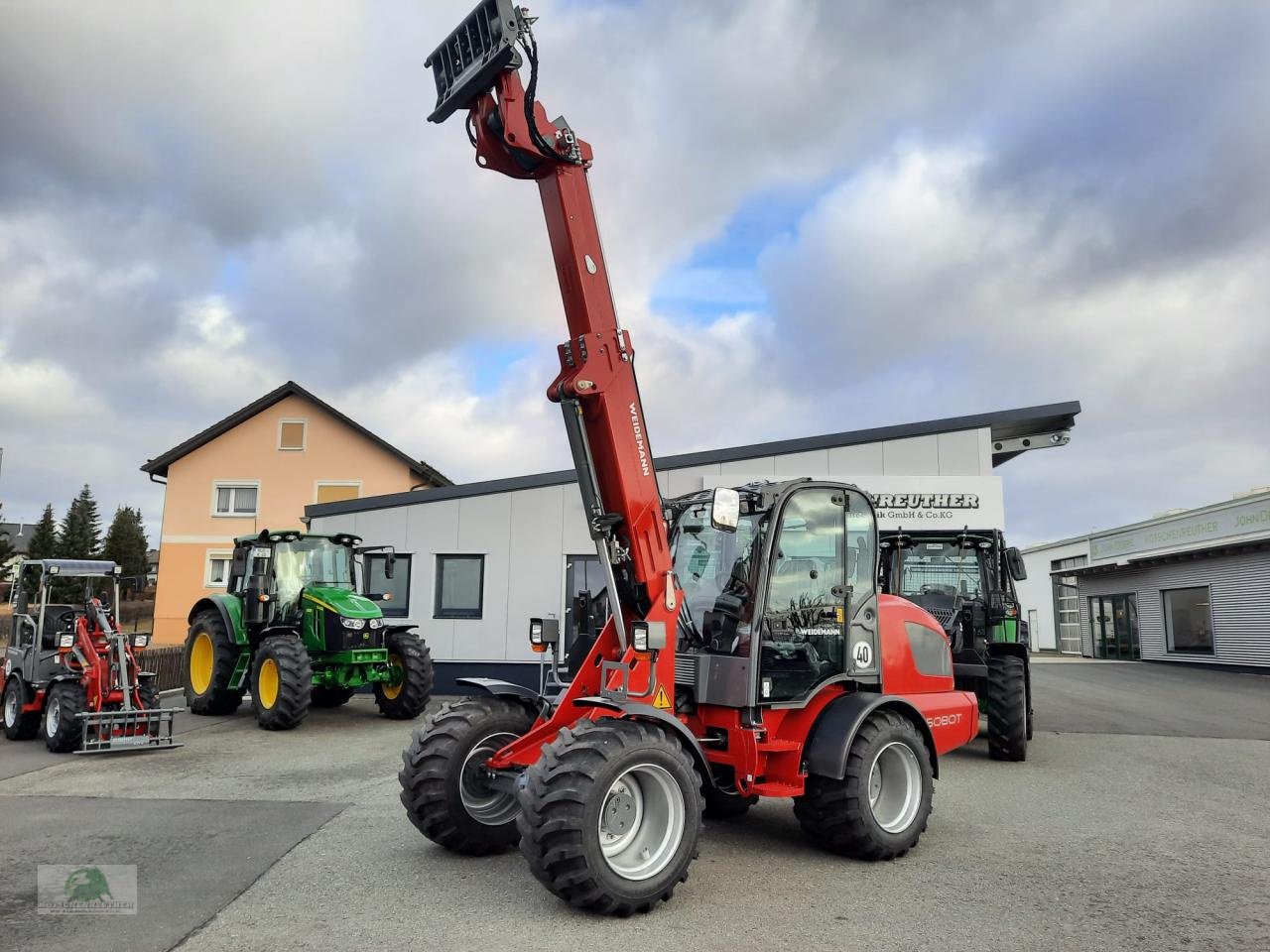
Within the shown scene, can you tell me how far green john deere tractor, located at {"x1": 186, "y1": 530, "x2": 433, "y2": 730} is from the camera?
41.0 ft

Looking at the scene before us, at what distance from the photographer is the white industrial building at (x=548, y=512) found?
51.6 ft

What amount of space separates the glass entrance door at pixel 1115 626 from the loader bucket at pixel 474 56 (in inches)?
1247

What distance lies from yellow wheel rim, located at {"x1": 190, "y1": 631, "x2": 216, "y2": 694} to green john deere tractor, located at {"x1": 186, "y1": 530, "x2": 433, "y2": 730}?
15 mm

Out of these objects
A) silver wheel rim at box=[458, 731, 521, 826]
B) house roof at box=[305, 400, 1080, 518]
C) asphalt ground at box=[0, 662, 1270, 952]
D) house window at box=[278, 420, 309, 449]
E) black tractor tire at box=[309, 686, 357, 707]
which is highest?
house window at box=[278, 420, 309, 449]

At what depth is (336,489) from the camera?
97.7 feet

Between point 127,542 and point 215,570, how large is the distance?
4268 centimetres

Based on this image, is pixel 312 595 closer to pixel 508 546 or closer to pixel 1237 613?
pixel 508 546

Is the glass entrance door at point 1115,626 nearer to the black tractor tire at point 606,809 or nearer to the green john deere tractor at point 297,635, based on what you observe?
the green john deere tractor at point 297,635

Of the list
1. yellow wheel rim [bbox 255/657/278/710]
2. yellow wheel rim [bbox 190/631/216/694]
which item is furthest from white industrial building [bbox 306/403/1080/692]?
yellow wheel rim [bbox 255/657/278/710]

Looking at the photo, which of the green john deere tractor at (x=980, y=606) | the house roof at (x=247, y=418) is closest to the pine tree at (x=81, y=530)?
the house roof at (x=247, y=418)

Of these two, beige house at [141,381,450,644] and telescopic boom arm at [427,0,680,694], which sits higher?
beige house at [141,381,450,644]

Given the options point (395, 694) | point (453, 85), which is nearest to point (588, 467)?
point (453, 85)

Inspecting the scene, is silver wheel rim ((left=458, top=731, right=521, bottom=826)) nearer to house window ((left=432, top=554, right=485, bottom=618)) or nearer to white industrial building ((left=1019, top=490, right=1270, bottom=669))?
house window ((left=432, top=554, right=485, bottom=618))

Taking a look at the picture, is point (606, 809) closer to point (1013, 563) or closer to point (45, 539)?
point (1013, 563)
